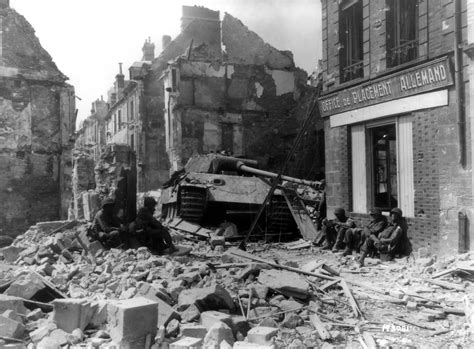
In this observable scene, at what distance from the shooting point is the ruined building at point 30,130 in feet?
57.6

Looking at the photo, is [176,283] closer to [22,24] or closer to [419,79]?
[419,79]

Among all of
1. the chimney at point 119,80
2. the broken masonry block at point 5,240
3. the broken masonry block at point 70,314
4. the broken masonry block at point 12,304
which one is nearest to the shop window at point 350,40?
the broken masonry block at point 70,314

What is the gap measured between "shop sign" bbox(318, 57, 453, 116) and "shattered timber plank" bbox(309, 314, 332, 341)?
19.9 ft

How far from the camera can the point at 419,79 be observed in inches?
402

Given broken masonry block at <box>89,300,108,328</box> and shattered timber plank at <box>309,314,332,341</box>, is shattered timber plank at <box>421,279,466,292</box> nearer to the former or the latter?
shattered timber plank at <box>309,314,332,341</box>

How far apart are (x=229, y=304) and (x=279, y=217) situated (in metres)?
9.11

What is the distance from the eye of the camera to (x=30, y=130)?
17938 millimetres

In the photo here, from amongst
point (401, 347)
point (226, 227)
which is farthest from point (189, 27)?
point (401, 347)

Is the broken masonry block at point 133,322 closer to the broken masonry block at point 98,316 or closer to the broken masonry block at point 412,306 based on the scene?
the broken masonry block at point 98,316

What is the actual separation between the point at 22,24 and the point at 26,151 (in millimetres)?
4896

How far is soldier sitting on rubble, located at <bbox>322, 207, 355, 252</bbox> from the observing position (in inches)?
471

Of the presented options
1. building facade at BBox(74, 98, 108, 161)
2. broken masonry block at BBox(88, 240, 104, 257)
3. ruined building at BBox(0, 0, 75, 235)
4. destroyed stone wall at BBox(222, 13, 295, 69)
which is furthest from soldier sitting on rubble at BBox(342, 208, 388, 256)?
building facade at BBox(74, 98, 108, 161)

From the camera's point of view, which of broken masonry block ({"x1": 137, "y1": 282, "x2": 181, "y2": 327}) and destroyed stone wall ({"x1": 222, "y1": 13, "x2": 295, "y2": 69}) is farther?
destroyed stone wall ({"x1": 222, "y1": 13, "x2": 295, "y2": 69})

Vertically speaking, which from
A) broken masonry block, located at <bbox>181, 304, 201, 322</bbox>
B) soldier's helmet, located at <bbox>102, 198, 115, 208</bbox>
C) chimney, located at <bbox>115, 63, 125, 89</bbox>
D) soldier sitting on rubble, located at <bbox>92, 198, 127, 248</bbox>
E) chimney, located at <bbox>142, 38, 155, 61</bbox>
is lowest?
broken masonry block, located at <bbox>181, 304, 201, 322</bbox>
